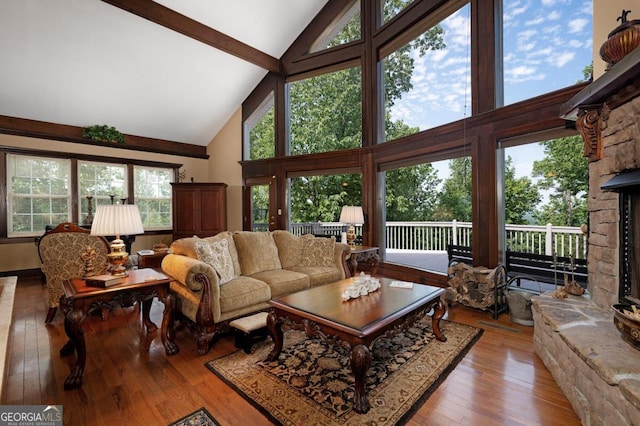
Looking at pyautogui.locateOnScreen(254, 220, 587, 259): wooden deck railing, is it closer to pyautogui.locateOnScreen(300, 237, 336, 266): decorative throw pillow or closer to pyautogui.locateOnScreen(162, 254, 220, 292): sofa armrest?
pyautogui.locateOnScreen(300, 237, 336, 266): decorative throw pillow

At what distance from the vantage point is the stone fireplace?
1.48m

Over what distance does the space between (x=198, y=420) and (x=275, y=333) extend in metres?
0.79

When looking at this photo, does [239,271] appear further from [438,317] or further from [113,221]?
[438,317]

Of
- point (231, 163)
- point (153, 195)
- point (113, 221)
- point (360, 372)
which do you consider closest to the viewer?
point (360, 372)

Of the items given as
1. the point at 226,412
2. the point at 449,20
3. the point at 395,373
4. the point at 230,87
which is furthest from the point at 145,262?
the point at 449,20

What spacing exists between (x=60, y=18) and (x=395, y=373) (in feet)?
20.4

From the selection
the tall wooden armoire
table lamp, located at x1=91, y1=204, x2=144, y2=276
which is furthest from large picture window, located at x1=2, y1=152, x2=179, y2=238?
table lamp, located at x1=91, y1=204, x2=144, y2=276

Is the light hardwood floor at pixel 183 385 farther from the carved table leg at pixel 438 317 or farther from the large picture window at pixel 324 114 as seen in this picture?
the large picture window at pixel 324 114

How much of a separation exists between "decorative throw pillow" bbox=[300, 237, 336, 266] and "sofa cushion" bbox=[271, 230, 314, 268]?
0.08 m

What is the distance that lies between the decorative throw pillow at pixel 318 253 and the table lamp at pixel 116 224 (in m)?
2.07

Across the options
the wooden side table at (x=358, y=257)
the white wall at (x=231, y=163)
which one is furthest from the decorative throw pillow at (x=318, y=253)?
the white wall at (x=231, y=163)

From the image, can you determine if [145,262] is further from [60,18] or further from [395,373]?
[60,18]

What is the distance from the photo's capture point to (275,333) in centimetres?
232
